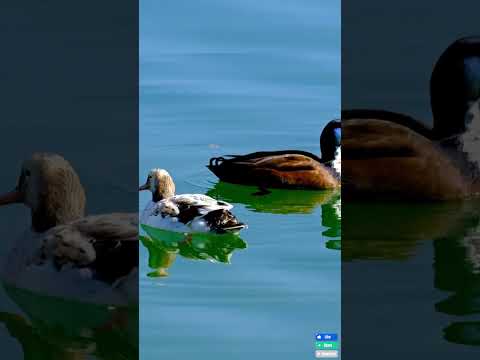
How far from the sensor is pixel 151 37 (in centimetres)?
602

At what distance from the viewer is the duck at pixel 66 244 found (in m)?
6.51

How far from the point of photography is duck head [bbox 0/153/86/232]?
6.96m

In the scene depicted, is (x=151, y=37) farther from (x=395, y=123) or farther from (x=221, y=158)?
(x=395, y=123)

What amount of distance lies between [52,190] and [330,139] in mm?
1444

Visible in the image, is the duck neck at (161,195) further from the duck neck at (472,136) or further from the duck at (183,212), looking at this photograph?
the duck neck at (472,136)

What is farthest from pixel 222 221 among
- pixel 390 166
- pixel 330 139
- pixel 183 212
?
pixel 390 166

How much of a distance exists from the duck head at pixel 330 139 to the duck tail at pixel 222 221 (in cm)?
57

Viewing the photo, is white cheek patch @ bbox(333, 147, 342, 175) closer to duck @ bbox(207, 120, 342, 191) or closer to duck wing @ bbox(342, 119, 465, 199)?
duck @ bbox(207, 120, 342, 191)

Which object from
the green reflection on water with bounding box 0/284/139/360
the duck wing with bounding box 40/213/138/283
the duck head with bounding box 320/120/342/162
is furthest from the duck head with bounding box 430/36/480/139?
the green reflection on water with bounding box 0/284/139/360

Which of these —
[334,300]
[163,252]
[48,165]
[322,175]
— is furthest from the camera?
[322,175]

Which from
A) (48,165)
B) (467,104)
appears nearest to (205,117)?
(48,165)

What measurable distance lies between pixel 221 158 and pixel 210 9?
2.55ft

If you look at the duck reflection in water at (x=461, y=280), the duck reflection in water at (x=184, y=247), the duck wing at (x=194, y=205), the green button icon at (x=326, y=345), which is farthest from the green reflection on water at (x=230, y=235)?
the duck reflection in water at (x=461, y=280)

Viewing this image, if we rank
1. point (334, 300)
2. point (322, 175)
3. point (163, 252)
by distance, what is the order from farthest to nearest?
point (322, 175)
point (163, 252)
point (334, 300)
